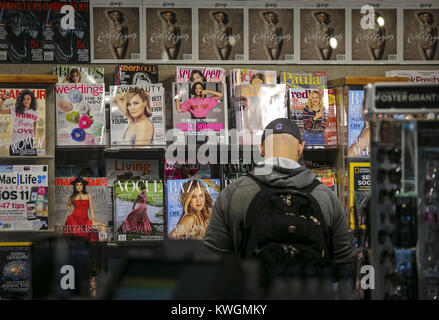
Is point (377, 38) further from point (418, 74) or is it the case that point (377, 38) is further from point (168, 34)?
point (168, 34)

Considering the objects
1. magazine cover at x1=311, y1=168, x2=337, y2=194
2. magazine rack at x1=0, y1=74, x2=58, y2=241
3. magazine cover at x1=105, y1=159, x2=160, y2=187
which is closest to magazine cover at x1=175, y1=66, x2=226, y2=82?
magazine cover at x1=105, y1=159, x2=160, y2=187

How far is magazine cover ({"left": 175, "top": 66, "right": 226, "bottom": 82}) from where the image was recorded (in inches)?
170

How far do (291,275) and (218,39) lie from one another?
139 inches

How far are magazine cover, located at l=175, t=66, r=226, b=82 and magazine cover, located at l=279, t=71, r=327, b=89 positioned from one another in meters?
0.49

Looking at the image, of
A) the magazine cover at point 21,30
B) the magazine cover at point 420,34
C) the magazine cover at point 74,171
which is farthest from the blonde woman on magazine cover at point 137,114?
the magazine cover at point 420,34

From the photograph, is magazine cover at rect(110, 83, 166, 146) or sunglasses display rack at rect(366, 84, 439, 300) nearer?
sunglasses display rack at rect(366, 84, 439, 300)

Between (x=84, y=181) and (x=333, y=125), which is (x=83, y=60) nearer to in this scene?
(x=84, y=181)

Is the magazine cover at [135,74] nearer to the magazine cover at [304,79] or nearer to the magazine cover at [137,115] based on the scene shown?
the magazine cover at [137,115]

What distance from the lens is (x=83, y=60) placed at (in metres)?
4.53

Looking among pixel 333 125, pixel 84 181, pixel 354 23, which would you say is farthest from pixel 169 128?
pixel 354 23

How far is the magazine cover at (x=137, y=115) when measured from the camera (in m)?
4.11

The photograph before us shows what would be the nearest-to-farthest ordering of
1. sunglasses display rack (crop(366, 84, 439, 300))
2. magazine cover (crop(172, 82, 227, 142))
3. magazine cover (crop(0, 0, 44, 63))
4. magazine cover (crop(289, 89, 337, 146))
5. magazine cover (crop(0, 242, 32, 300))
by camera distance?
1. sunglasses display rack (crop(366, 84, 439, 300))
2. magazine cover (crop(0, 242, 32, 300))
3. magazine cover (crop(172, 82, 227, 142))
4. magazine cover (crop(289, 89, 337, 146))
5. magazine cover (crop(0, 0, 44, 63))

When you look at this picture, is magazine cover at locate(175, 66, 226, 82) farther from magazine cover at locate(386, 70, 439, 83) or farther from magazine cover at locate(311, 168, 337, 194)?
magazine cover at locate(386, 70, 439, 83)

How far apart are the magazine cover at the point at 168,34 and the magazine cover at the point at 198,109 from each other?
1.80 feet
